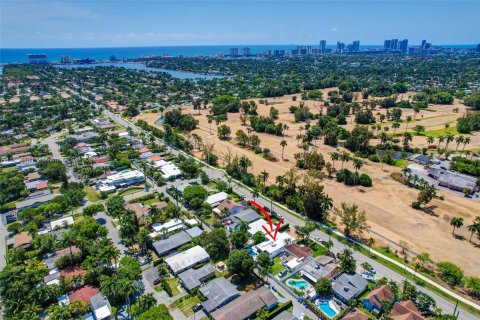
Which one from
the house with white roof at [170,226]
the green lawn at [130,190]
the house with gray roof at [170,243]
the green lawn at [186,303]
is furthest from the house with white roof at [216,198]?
the green lawn at [186,303]

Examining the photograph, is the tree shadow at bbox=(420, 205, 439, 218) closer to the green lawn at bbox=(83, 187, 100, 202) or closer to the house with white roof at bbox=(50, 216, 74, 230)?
the house with white roof at bbox=(50, 216, 74, 230)

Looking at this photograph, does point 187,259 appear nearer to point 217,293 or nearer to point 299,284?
point 217,293

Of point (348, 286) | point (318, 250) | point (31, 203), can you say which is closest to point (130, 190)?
point (31, 203)

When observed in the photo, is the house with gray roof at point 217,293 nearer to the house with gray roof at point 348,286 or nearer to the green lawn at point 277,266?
the green lawn at point 277,266

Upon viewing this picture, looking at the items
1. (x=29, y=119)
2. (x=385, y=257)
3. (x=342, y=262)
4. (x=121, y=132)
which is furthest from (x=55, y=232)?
(x=29, y=119)

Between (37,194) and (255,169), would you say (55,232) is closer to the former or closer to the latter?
(37,194)

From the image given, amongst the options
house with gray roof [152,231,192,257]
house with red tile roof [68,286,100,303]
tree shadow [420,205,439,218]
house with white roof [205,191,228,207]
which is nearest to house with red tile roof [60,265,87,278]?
house with red tile roof [68,286,100,303]
